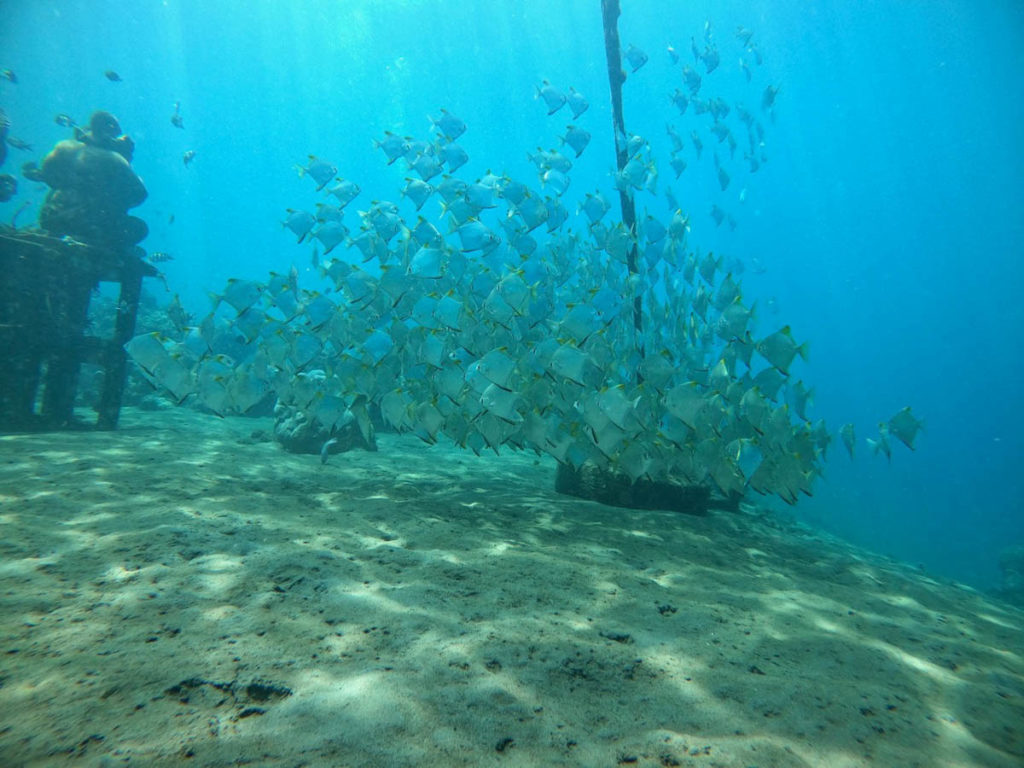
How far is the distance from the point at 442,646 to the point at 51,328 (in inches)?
398

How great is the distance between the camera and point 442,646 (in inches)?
92.4

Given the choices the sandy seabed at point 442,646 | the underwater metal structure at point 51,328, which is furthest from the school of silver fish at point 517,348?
the underwater metal structure at point 51,328

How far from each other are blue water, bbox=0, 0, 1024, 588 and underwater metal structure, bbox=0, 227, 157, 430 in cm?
579

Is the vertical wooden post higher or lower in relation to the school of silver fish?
higher

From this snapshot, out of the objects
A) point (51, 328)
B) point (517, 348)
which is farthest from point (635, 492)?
point (51, 328)

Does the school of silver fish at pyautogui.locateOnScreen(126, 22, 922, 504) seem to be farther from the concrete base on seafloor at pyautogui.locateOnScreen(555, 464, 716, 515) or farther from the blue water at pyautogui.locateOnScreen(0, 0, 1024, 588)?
the blue water at pyautogui.locateOnScreen(0, 0, 1024, 588)

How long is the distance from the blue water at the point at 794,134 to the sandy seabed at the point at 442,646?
6531mm

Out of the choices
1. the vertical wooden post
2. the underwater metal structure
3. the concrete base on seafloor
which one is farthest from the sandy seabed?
the vertical wooden post

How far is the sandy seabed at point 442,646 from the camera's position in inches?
68.6

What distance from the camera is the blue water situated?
133 ft

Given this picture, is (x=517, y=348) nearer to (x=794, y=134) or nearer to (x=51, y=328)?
(x=51, y=328)

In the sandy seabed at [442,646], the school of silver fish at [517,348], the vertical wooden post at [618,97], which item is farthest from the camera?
the vertical wooden post at [618,97]

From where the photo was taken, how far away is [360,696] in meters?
1.90

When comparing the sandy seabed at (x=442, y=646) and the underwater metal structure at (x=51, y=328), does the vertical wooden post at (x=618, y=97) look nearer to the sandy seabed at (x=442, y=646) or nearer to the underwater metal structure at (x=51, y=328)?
the sandy seabed at (x=442, y=646)
